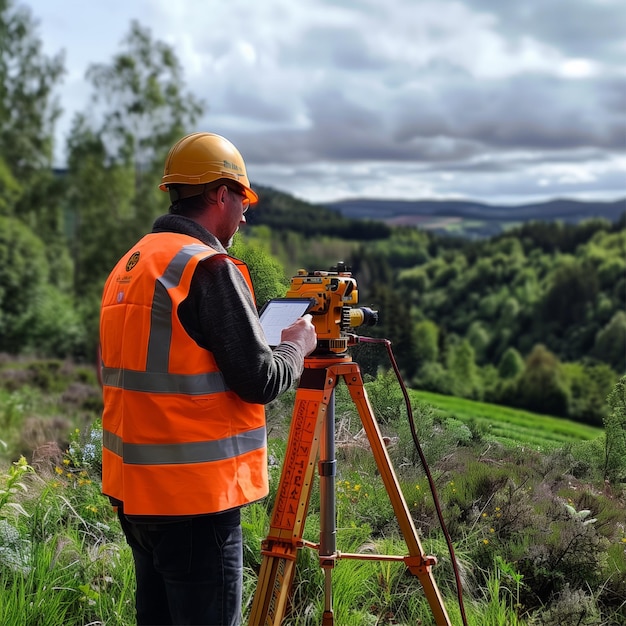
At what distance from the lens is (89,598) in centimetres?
298

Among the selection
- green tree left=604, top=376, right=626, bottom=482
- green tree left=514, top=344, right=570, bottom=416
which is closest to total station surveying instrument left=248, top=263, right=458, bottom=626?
green tree left=604, top=376, right=626, bottom=482

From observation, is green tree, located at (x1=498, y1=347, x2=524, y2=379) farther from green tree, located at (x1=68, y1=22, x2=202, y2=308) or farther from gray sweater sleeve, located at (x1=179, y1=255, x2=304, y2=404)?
gray sweater sleeve, located at (x1=179, y1=255, x2=304, y2=404)

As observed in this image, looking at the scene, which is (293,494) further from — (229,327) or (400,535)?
(400,535)

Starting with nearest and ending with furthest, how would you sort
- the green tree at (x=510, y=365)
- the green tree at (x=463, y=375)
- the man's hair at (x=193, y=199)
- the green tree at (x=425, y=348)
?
the man's hair at (x=193, y=199)
the green tree at (x=425, y=348)
the green tree at (x=463, y=375)
the green tree at (x=510, y=365)

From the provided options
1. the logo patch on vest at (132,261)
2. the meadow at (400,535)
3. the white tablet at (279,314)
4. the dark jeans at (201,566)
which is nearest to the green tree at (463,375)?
the meadow at (400,535)

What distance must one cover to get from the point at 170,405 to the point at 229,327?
27 cm

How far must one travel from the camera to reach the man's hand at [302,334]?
2.15 metres

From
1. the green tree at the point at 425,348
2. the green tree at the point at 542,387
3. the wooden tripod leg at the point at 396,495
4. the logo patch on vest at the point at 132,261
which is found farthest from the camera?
the green tree at the point at 542,387

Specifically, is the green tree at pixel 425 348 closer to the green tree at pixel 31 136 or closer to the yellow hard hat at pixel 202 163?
the yellow hard hat at pixel 202 163

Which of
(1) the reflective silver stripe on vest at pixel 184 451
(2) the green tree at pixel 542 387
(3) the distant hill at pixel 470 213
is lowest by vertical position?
(2) the green tree at pixel 542 387

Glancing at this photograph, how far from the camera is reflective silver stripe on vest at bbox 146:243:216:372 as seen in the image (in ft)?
6.16

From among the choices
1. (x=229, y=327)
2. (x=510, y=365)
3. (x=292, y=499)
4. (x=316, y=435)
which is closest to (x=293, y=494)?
(x=292, y=499)

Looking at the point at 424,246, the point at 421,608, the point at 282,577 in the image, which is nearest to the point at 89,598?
the point at 282,577

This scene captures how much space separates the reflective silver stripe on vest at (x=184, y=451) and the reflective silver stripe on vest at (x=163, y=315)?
216mm
